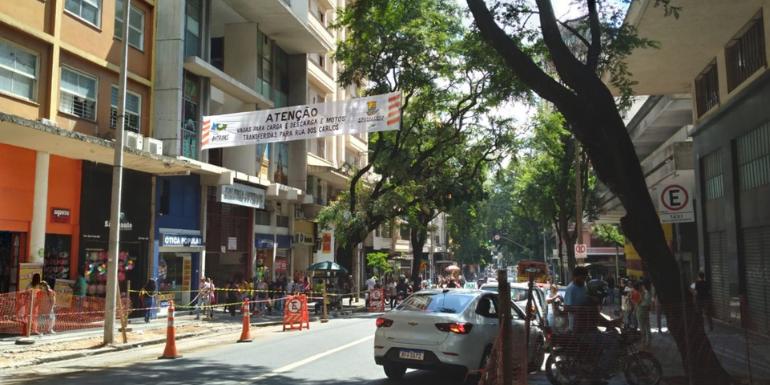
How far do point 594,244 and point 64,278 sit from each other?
2405 inches

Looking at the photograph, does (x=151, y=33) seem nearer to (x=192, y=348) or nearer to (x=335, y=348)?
(x=192, y=348)

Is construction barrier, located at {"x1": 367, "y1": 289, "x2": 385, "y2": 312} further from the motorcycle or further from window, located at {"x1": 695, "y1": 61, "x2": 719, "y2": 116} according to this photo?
the motorcycle

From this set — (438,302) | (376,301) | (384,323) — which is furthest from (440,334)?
(376,301)

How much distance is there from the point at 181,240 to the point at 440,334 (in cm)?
1745

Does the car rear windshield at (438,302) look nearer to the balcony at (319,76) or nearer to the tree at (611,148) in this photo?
the tree at (611,148)

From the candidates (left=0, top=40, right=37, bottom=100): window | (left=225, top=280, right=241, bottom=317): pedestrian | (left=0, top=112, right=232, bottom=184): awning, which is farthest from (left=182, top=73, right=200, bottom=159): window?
(left=0, top=40, right=37, bottom=100): window

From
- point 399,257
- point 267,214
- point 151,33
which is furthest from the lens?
point 399,257

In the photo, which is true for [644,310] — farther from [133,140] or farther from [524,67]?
[133,140]

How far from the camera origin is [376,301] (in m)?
30.8

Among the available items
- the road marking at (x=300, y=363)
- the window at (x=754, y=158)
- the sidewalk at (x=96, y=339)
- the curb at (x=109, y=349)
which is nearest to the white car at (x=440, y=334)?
the road marking at (x=300, y=363)

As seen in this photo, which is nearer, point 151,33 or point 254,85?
point 151,33

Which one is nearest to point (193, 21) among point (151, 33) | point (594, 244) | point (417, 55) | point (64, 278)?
point (151, 33)

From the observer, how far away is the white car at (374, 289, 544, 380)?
30.4 ft

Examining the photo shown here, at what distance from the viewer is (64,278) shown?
19.0 meters
